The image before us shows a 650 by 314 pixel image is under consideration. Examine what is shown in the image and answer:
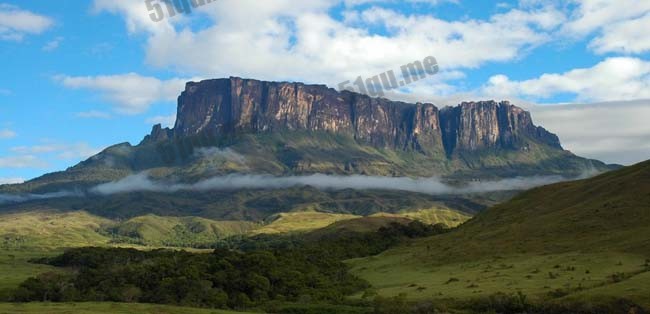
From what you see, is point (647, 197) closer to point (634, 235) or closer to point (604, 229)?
point (604, 229)

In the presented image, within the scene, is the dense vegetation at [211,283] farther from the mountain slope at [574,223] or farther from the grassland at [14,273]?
the mountain slope at [574,223]

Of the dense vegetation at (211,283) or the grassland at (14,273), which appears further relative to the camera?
the grassland at (14,273)

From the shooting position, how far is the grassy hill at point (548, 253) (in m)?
67.0

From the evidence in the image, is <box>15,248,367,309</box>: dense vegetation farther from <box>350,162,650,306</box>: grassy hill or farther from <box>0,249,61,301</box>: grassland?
<box>350,162,650,306</box>: grassy hill

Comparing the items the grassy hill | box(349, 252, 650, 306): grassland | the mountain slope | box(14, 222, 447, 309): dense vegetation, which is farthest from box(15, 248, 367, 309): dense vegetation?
the mountain slope

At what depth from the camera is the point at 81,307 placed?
74562 mm

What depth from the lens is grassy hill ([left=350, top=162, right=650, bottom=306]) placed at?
220 feet

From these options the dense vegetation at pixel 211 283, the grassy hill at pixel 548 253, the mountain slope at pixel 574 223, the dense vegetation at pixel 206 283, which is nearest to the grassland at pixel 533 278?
the grassy hill at pixel 548 253

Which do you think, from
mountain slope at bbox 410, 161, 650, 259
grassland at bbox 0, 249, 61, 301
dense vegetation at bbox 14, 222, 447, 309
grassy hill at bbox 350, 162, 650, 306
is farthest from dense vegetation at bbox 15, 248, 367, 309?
mountain slope at bbox 410, 161, 650, 259

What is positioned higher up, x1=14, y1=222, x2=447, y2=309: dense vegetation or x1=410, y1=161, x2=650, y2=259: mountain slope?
x1=410, y1=161, x2=650, y2=259: mountain slope

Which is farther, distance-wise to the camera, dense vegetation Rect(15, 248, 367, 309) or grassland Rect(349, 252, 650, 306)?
dense vegetation Rect(15, 248, 367, 309)

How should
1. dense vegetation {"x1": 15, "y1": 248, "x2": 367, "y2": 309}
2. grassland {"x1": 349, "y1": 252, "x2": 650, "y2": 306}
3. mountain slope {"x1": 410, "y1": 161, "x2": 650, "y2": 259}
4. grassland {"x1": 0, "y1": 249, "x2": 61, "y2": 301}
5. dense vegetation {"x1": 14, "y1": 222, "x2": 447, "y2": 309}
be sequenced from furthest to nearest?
grassland {"x1": 0, "y1": 249, "x2": 61, "y2": 301} < dense vegetation {"x1": 15, "y1": 248, "x2": 367, "y2": 309} < dense vegetation {"x1": 14, "y1": 222, "x2": 447, "y2": 309} < mountain slope {"x1": 410, "y1": 161, "x2": 650, "y2": 259} < grassland {"x1": 349, "y1": 252, "x2": 650, "y2": 306}

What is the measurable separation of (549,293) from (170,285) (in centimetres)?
5933

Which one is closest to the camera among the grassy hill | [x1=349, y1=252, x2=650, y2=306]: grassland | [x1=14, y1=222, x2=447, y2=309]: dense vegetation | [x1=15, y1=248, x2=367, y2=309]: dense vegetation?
[x1=349, y1=252, x2=650, y2=306]: grassland
